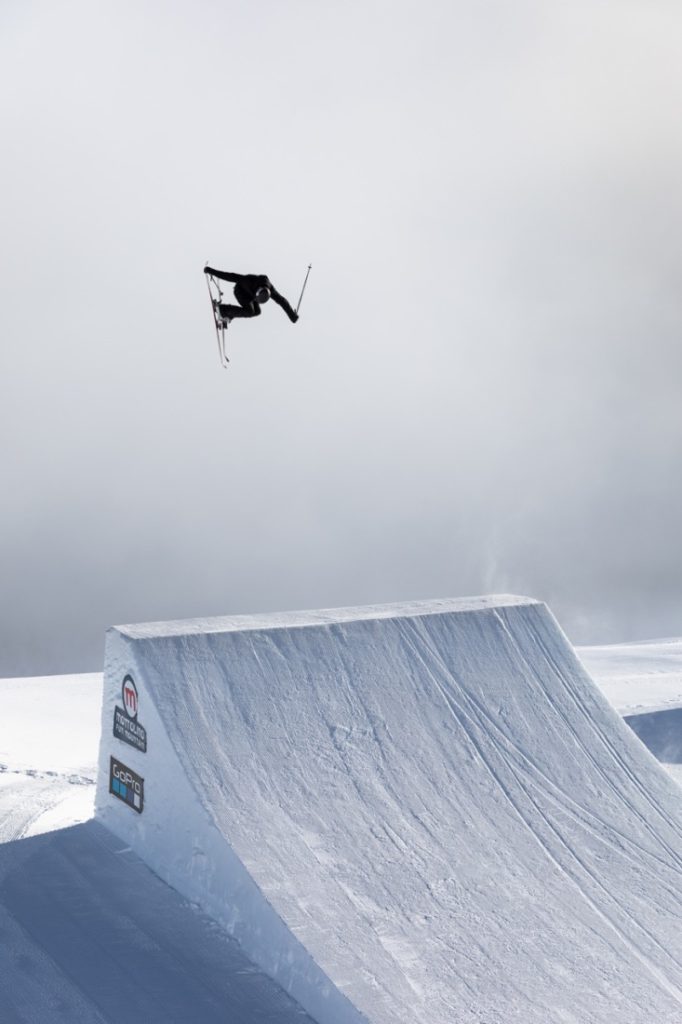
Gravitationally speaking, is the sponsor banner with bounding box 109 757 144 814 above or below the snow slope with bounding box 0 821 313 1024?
above

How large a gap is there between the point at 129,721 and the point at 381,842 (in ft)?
7.56

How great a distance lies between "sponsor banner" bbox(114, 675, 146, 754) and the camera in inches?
347

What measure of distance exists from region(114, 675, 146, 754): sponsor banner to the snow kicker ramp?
0.03m

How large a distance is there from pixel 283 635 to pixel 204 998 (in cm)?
337

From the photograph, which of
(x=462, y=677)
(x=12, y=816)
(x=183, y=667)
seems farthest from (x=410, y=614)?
(x=12, y=816)

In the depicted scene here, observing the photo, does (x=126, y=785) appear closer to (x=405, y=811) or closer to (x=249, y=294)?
(x=405, y=811)

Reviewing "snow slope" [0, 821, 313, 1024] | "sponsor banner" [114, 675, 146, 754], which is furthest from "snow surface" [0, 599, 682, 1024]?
"sponsor banner" [114, 675, 146, 754]

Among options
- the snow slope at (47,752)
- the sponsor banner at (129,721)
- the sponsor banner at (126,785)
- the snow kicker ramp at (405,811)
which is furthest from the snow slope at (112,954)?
the snow slope at (47,752)

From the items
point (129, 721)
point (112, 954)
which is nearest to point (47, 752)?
point (129, 721)

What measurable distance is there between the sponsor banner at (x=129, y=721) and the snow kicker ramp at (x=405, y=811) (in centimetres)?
3

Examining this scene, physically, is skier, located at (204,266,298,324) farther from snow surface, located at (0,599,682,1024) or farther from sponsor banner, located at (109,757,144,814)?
sponsor banner, located at (109,757,144,814)

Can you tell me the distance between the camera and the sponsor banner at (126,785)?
28.9ft

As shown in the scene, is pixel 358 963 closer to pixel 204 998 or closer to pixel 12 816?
pixel 204 998

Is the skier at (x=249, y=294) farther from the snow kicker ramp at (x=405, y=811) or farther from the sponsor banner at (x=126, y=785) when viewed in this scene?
the sponsor banner at (x=126, y=785)
